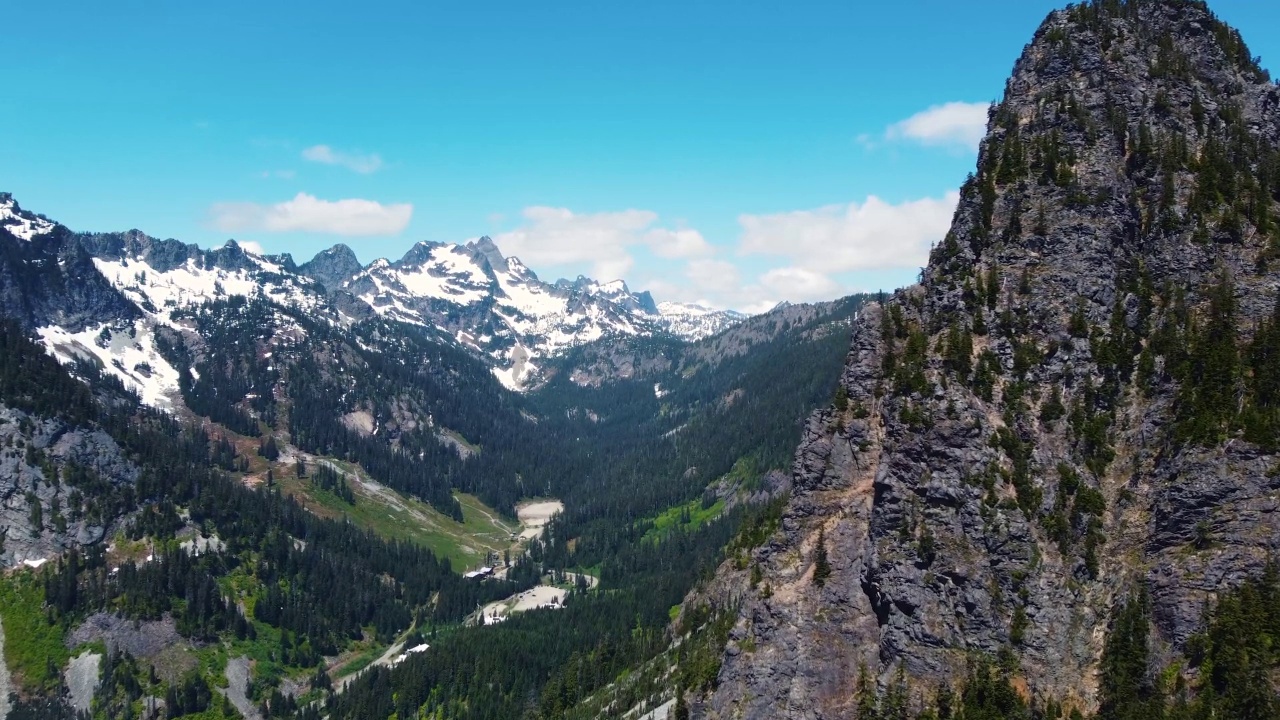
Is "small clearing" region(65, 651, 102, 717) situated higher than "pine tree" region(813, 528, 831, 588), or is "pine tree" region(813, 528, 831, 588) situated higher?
"pine tree" region(813, 528, 831, 588)

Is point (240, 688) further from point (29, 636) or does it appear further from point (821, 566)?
point (821, 566)

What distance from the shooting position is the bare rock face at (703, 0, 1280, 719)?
90.9 metres

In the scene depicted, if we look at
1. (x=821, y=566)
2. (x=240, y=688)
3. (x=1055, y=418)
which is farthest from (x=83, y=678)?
(x=1055, y=418)

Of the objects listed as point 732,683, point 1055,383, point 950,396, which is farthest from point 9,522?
point 1055,383

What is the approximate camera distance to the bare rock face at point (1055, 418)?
90938 mm

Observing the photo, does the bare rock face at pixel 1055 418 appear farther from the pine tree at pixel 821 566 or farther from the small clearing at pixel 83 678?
the small clearing at pixel 83 678

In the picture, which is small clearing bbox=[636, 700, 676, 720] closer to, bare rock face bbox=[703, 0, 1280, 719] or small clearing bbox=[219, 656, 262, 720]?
bare rock face bbox=[703, 0, 1280, 719]

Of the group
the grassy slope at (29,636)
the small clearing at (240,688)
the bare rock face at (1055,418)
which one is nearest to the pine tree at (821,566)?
the bare rock face at (1055,418)

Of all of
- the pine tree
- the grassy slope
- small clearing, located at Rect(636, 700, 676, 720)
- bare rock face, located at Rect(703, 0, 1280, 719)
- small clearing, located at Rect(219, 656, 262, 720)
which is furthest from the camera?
→ small clearing, located at Rect(219, 656, 262, 720)

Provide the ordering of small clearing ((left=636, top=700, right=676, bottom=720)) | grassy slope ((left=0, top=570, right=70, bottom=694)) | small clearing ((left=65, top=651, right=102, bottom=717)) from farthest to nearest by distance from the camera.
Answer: grassy slope ((left=0, top=570, right=70, bottom=694)), small clearing ((left=65, top=651, right=102, bottom=717)), small clearing ((left=636, top=700, right=676, bottom=720))

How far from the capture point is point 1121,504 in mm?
96188

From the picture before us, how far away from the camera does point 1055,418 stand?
10306 centimetres

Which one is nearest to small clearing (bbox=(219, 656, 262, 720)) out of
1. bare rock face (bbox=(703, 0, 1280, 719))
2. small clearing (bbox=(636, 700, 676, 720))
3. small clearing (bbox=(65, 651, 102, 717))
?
small clearing (bbox=(65, 651, 102, 717))

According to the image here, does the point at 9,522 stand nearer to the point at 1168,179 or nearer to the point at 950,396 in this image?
the point at 950,396
